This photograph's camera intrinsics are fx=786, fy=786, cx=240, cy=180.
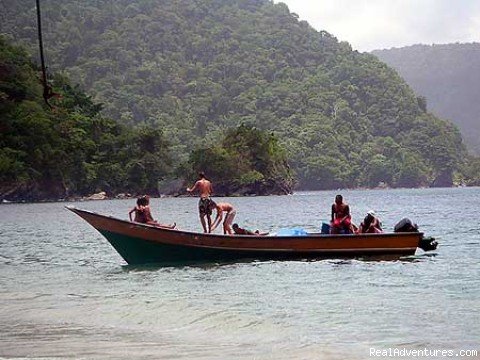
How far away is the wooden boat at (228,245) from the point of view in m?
21.6

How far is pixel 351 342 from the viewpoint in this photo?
11.5m

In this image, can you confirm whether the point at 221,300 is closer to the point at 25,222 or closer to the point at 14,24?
the point at 25,222

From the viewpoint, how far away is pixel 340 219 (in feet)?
73.9

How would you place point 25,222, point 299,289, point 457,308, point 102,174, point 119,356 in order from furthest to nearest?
1. point 102,174
2. point 25,222
3. point 299,289
4. point 457,308
5. point 119,356

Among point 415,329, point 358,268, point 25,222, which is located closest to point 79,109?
point 25,222

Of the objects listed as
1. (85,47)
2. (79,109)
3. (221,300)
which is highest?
(85,47)

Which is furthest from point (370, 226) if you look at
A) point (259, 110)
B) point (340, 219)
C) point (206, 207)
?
point (259, 110)

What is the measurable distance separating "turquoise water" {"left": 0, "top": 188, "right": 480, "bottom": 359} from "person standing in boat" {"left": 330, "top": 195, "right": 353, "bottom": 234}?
92 centimetres

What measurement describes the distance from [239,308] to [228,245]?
686cm

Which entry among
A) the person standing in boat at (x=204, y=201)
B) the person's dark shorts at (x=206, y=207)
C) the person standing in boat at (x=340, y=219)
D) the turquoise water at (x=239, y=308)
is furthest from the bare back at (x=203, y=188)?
the person standing in boat at (x=340, y=219)

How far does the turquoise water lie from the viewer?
11289 mm

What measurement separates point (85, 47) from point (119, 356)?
18738cm

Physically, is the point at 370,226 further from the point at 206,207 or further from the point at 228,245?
the point at 206,207

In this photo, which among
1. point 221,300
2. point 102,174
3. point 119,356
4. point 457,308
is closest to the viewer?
point 119,356
